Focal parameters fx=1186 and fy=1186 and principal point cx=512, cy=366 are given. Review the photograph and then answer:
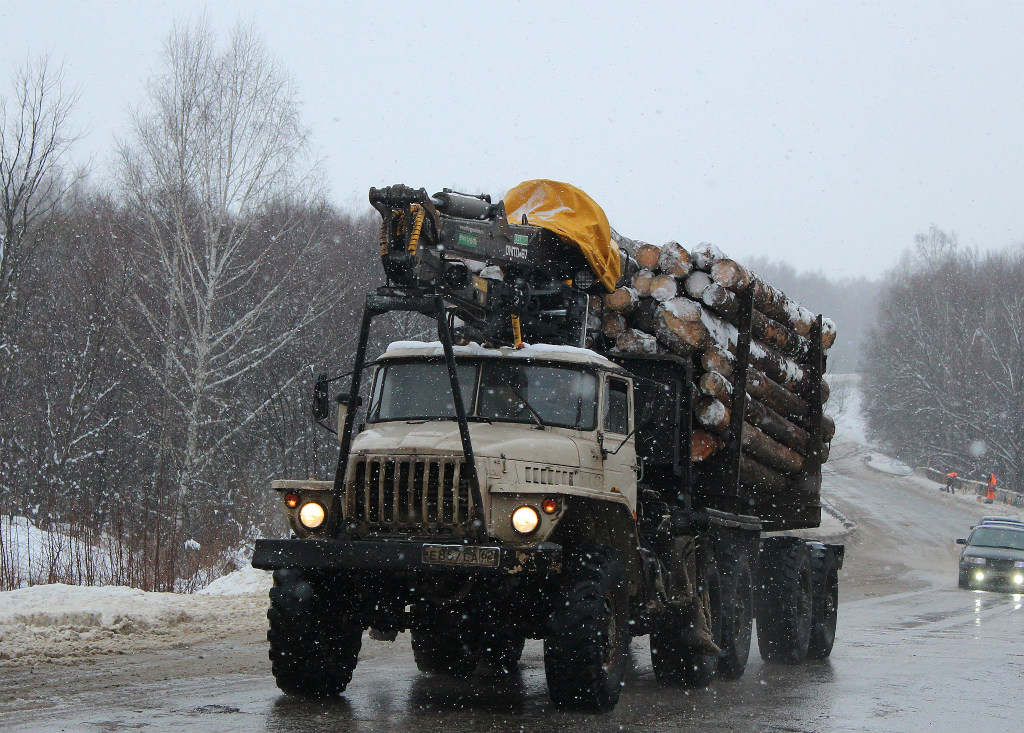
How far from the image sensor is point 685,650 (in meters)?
9.55

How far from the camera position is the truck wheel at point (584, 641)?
Answer: 7.38 metres

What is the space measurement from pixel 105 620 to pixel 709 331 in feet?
20.7

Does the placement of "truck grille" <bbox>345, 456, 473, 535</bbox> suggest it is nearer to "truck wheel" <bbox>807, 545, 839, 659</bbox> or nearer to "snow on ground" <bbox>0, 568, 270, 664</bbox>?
"snow on ground" <bbox>0, 568, 270, 664</bbox>

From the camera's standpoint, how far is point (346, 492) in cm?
775

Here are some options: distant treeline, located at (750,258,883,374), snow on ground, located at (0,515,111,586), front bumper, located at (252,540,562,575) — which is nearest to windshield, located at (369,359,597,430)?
front bumper, located at (252,540,562,575)

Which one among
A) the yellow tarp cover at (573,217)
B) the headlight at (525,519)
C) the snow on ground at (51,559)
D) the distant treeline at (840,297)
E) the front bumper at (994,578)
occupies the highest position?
the distant treeline at (840,297)

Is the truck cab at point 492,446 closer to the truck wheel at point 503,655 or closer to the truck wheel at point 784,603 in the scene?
the truck wheel at point 503,655

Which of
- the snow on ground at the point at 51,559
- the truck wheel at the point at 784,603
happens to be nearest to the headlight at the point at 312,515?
the truck wheel at the point at 784,603

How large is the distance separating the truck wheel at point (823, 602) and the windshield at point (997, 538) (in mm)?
13893

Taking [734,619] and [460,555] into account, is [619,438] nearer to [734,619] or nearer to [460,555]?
[460,555]

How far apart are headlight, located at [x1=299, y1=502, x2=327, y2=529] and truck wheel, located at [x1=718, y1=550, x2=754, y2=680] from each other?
4.03 meters

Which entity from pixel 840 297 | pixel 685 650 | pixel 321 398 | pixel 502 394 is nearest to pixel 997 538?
pixel 685 650

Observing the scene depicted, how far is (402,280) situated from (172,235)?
18898 millimetres

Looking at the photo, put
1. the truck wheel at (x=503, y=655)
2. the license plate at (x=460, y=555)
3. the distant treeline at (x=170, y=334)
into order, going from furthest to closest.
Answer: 1. the distant treeline at (x=170, y=334)
2. the truck wheel at (x=503, y=655)
3. the license plate at (x=460, y=555)
